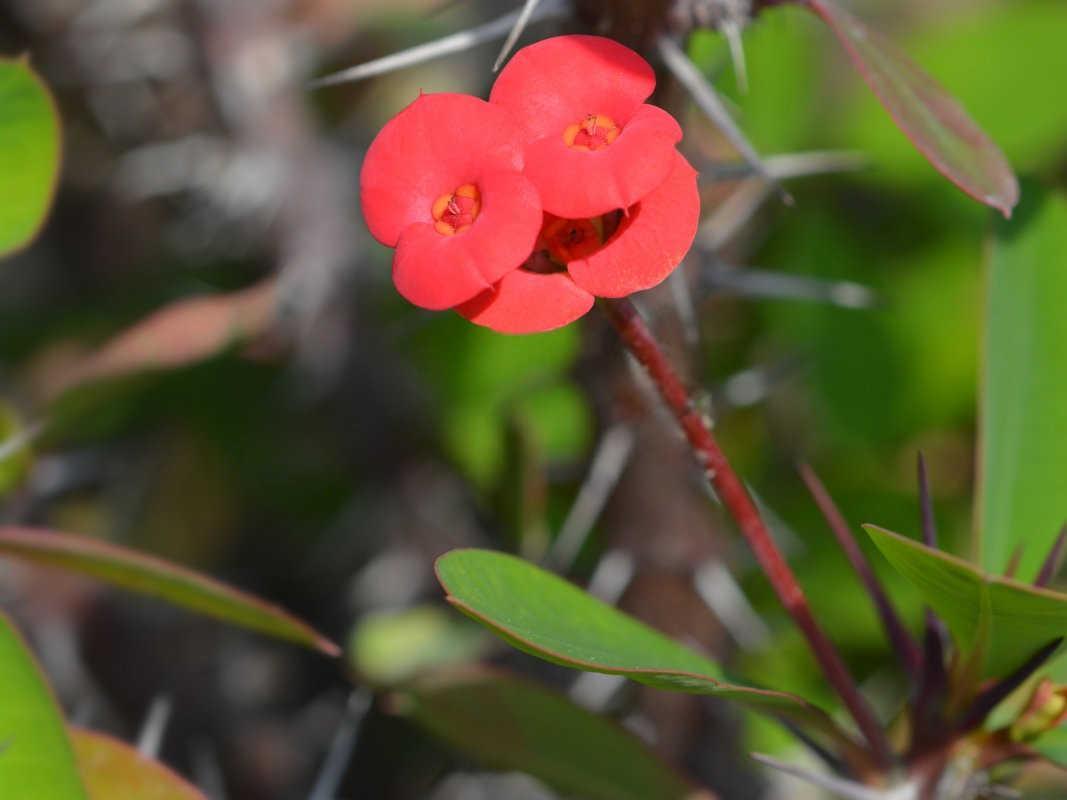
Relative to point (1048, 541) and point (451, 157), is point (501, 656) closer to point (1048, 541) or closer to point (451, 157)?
point (1048, 541)

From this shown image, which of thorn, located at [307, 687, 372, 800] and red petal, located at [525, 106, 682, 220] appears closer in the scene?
red petal, located at [525, 106, 682, 220]

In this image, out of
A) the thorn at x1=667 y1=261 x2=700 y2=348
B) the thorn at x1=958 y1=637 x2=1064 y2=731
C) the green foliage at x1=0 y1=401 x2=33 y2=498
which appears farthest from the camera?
the green foliage at x1=0 y1=401 x2=33 y2=498

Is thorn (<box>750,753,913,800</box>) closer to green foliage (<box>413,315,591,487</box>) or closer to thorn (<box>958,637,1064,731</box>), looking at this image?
thorn (<box>958,637,1064,731</box>)

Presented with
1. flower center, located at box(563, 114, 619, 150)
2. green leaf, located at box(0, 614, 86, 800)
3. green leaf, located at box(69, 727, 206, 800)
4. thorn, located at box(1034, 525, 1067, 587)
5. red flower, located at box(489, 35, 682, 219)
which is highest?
red flower, located at box(489, 35, 682, 219)

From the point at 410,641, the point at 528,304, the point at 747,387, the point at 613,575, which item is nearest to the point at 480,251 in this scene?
the point at 528,304

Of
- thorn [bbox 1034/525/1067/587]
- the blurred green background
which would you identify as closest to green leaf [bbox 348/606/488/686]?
the blurred green background

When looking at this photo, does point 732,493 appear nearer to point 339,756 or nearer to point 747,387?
point 339,756

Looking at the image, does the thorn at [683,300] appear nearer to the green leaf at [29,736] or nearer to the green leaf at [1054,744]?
the green leaf at [1054,744]
